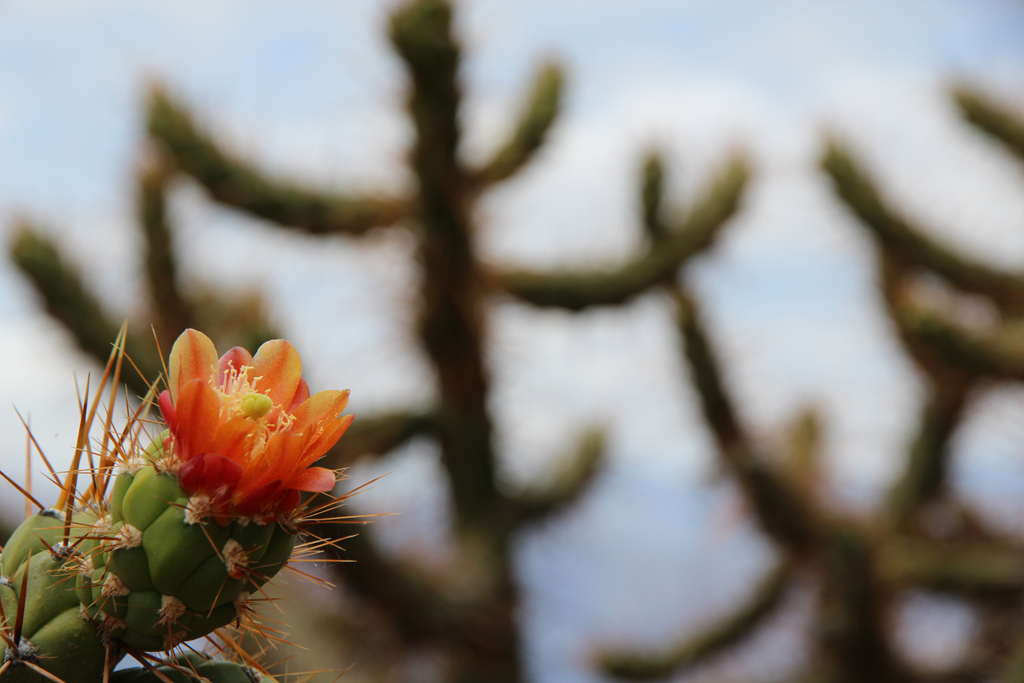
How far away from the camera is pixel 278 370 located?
56cm

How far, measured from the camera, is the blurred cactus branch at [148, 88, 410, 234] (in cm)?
238

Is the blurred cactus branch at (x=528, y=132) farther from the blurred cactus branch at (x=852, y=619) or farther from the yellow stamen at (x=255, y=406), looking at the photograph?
the yellow stamen at (x=255, y=406)

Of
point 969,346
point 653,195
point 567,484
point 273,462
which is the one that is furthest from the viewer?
point 567,484

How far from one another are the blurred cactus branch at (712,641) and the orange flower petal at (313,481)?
3214 millimetres

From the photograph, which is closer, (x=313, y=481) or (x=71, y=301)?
(x=313, y=481)

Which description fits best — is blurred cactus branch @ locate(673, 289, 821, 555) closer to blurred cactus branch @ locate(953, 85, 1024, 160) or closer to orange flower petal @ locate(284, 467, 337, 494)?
blurred cactus branch @ locate(953, 85, 1024, 160)

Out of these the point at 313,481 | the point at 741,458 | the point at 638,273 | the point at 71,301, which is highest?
the point at 638,273

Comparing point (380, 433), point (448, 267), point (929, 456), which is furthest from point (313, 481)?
point (929, 456)

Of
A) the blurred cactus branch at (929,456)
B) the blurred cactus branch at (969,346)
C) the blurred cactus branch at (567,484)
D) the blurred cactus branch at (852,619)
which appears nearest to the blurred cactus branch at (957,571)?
the blurred cactus branch at (852,619)

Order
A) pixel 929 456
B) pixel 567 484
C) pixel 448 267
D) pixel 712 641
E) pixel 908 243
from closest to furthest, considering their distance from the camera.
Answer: pixel 448 267 < pixel 908 243 < pixel 929 456 < pixel 567 484 < pixel 712 641

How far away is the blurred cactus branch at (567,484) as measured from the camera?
320 centimetres

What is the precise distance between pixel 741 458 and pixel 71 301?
228 cm

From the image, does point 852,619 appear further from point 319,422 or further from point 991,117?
point 319,422

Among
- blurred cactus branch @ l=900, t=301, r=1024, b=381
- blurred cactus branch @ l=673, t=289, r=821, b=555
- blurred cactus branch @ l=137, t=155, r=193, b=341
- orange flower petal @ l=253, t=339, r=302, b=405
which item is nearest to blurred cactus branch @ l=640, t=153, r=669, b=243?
blurred cactus branch @ l=673, t=289, r=821, b=555
